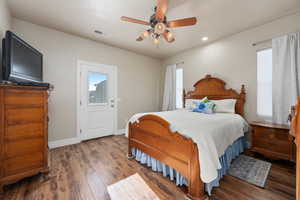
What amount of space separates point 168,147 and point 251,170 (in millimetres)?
1444

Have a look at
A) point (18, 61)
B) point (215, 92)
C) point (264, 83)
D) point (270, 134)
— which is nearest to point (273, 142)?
point (270, 134)

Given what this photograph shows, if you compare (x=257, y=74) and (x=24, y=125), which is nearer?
(x=24, y=125)

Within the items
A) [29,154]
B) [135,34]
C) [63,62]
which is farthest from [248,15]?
[29,154]

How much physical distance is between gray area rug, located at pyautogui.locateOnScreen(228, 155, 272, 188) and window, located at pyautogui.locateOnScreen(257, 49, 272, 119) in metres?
1.03

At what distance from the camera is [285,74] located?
7.60 feet

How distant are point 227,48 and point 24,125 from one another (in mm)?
4219

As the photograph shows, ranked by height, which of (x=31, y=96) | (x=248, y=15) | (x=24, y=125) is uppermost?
(x=248, y=15)

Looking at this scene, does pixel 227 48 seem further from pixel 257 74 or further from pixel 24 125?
pixel 24 125

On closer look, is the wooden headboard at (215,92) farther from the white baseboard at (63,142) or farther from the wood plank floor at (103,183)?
the white baseboard at (63,142)

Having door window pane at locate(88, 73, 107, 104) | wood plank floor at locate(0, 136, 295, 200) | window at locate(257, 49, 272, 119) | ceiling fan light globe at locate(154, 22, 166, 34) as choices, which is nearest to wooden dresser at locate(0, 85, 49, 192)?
wood plank floor at locate(0, 136, 295, 200)

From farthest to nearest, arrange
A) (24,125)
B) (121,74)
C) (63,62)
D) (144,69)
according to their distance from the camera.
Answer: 1. (144,69)
2. (121,74)
3. (63,62)
4. (24,125)

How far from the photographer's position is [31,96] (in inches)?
64.3

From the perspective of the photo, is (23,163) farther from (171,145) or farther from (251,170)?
(251,170)

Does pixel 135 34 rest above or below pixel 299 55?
above
